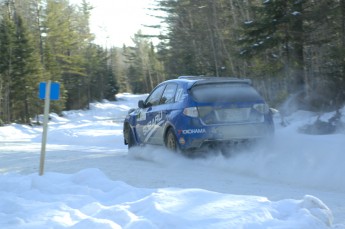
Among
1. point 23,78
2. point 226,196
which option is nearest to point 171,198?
point 226,196

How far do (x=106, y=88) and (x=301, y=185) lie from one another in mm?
66787

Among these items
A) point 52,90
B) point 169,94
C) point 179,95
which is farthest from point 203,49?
point 52,90

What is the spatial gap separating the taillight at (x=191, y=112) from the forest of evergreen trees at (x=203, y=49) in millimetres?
7611

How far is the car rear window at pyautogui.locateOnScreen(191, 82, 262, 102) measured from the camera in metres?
8.63

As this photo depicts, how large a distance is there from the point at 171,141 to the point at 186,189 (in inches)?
145

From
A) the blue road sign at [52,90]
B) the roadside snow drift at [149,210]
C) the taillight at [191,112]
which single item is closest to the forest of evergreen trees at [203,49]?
the taillight at [191,112]

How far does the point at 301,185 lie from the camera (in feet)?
22.3

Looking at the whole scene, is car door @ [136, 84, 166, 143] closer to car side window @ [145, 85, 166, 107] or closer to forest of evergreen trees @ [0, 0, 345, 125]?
car side window @ [145, 85, 166, 107]

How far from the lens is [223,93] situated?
8.73m

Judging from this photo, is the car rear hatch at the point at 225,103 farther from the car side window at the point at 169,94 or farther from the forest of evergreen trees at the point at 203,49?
the forest of evergreen trees at the point at 203,49

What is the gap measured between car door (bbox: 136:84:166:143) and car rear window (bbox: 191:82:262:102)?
1243 millimetres

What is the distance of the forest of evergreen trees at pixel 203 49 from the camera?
15.9m

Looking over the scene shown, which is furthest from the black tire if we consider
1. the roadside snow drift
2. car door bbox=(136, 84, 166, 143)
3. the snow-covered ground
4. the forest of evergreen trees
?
the forest of evergreen trees

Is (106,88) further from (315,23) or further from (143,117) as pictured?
(143,117)
